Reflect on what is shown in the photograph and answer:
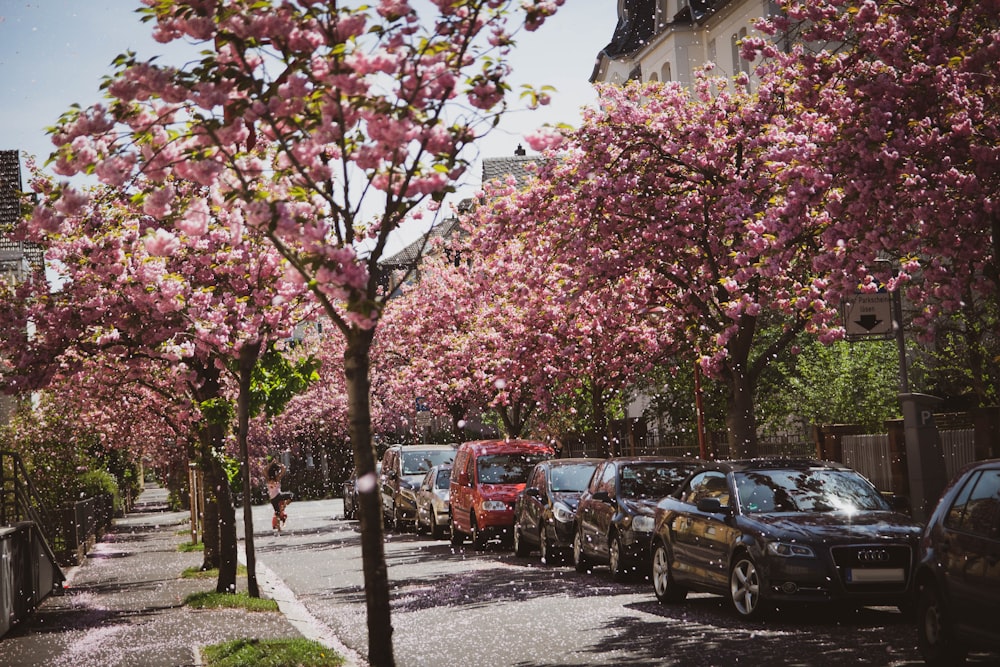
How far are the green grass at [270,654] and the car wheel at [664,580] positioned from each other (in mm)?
4436

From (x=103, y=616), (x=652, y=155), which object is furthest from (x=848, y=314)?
(x=103, y=616)

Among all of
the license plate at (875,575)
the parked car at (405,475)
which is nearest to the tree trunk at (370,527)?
the license plate at (875,575)

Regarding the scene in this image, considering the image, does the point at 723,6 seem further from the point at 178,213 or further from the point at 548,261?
the point at 178,213

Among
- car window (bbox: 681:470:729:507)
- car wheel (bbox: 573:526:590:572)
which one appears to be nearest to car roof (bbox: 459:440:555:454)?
car wheel (bbox: 573:526:590:572)

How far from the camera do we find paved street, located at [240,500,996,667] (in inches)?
436

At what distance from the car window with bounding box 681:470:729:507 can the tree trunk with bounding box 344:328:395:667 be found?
5.93 metres

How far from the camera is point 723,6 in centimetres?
4138

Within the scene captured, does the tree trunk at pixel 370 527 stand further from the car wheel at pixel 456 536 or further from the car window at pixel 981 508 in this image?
the car wheel at pixel 456 536

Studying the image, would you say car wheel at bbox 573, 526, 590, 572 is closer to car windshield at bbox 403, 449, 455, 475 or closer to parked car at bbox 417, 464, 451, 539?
parked car at bbox 417, 464, 451, 539

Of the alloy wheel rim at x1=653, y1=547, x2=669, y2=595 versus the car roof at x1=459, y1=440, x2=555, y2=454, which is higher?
the car roof at x1=459, y1=440, x2=555, y2=454

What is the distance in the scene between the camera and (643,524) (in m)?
18.0

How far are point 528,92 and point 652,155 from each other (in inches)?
393

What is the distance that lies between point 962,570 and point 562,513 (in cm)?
1293

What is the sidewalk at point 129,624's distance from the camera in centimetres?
1252
